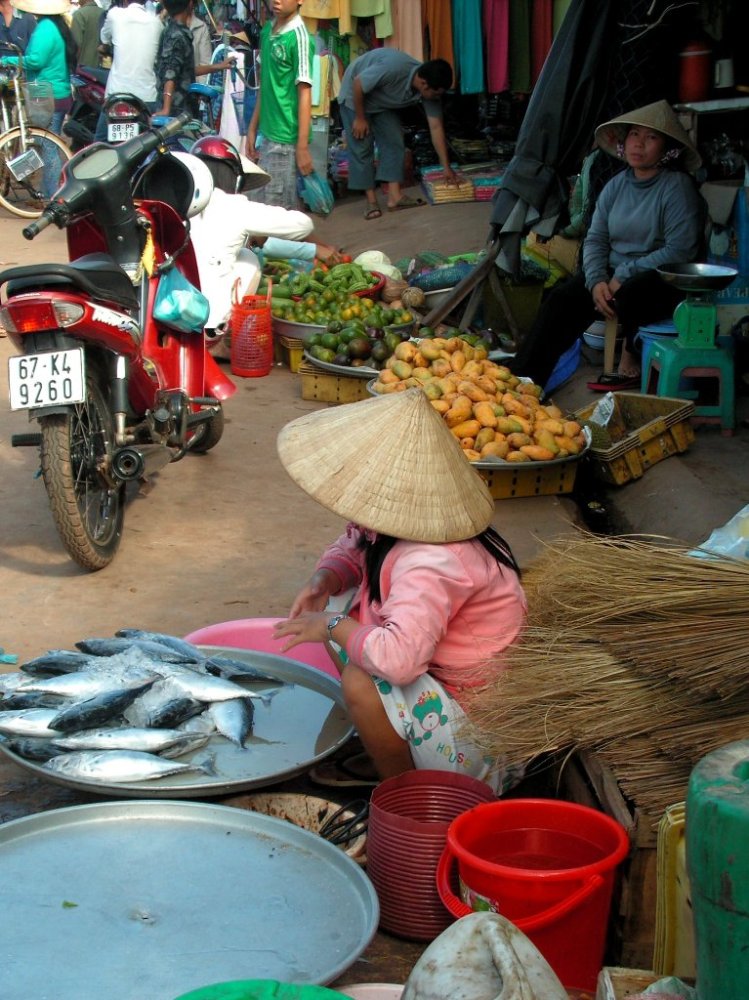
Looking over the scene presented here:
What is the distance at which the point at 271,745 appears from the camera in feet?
11.0

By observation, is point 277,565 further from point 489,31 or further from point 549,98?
point 489,31

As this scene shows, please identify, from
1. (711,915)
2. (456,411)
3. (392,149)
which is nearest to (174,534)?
(456,411)

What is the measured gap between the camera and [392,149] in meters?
11.9

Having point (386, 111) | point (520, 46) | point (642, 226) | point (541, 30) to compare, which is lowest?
point (642, 226)

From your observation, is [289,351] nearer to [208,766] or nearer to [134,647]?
[134,647]

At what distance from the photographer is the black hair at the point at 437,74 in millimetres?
10938

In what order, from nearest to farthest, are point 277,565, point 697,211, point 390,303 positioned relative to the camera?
point 277,565
point 697,211
point 390,303

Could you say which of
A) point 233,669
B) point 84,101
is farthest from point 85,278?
point 84,101

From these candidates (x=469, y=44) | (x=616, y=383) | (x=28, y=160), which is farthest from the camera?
(x=28, y=160)

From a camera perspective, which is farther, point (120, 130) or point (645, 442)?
point (120, 130)

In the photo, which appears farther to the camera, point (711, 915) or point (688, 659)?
point (688, 659)

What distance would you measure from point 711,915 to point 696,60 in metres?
6.65

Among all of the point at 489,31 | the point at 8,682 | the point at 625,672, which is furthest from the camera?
the point at 489,31

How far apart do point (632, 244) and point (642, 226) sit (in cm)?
14
